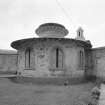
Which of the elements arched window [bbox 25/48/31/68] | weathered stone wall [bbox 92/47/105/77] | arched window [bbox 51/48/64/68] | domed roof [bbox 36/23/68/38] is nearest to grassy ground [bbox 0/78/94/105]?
arched window [bbox 51/48/64/68]

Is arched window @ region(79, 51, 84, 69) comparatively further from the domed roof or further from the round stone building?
the domed roof

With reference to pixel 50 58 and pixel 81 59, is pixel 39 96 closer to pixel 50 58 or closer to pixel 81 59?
pixel 50 58

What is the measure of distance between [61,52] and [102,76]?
559 cm

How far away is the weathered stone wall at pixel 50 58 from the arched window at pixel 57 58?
0.27 m

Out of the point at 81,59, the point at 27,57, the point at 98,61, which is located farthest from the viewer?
the point at 98,61

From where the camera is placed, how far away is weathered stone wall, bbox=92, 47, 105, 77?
11956 millimetres

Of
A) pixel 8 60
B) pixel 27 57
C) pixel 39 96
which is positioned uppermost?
pixel 27 57

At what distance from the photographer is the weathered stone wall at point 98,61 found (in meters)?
12.0

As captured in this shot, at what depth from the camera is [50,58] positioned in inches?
389

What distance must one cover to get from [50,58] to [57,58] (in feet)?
2.26

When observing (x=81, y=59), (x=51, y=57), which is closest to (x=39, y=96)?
(x=51, y=57)

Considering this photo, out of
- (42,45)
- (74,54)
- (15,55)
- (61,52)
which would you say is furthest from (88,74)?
(15,55)

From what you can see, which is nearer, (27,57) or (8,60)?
(27,57)

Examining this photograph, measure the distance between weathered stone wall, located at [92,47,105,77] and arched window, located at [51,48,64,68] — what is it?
186 inches
